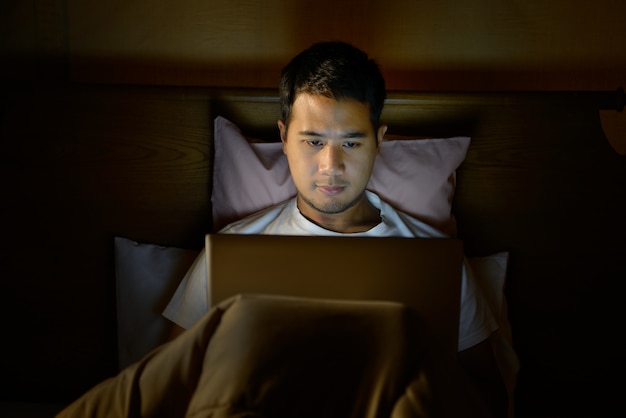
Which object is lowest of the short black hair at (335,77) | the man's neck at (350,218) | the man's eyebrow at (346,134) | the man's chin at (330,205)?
the man's neck at (350,218)

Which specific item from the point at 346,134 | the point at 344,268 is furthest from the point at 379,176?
the point at 344,268

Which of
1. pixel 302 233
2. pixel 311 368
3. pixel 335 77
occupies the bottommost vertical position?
pixel 311 368

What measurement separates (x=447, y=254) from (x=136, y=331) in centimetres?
93

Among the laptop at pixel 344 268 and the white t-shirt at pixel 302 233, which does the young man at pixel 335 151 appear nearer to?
the white t-shirt at pixel 302 233

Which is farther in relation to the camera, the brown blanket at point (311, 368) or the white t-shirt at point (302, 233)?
the white t-shirt at point (302, 233)

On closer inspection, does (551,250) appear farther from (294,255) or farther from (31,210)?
(31,210)


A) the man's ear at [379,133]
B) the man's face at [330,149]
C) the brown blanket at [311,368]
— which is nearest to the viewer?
the brown blanket at [311,368]

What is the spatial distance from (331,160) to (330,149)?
1.0 inches

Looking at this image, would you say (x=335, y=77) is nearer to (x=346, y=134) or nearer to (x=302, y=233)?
(x=346, y=134)

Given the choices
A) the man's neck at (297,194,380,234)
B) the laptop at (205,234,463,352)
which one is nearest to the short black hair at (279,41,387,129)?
the man's neck at (297,194,380,234)

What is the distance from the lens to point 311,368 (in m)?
0.93

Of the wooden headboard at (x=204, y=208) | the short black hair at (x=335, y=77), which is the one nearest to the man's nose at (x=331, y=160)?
the short black hair at (x=335, y=77)

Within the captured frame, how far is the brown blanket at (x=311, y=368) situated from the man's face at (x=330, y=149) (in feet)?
1.53

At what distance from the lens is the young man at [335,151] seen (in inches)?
51.9
